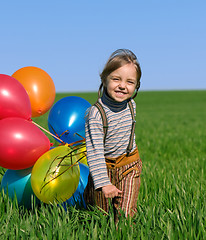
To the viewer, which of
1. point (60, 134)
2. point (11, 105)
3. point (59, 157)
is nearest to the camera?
point (59, 157)

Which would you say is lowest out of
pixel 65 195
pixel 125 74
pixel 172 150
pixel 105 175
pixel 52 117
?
pixel 172 150

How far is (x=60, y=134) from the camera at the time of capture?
133 inches

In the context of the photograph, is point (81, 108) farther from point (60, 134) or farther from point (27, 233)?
point (27, 233)

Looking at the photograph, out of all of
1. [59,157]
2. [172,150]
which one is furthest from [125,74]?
[172,150]

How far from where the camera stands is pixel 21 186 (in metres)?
2.94

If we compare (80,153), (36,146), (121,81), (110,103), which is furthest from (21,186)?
(121,81)

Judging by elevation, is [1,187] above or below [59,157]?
below

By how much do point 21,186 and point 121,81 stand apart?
136 centimetres

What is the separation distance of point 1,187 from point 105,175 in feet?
4.27

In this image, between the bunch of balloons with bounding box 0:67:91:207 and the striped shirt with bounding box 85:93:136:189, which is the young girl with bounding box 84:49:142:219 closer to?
the striped shirt with bounding box 85:93:136:189

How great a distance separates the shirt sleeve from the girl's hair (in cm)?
22

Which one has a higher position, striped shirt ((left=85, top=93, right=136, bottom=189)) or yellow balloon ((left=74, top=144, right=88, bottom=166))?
striped shirt ((left=85, top=93, right=136, bottom=189))

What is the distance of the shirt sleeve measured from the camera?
2.27m

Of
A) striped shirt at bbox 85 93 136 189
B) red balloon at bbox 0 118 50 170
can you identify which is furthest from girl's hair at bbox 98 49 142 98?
red balloon at bbox 0 118 50 170
